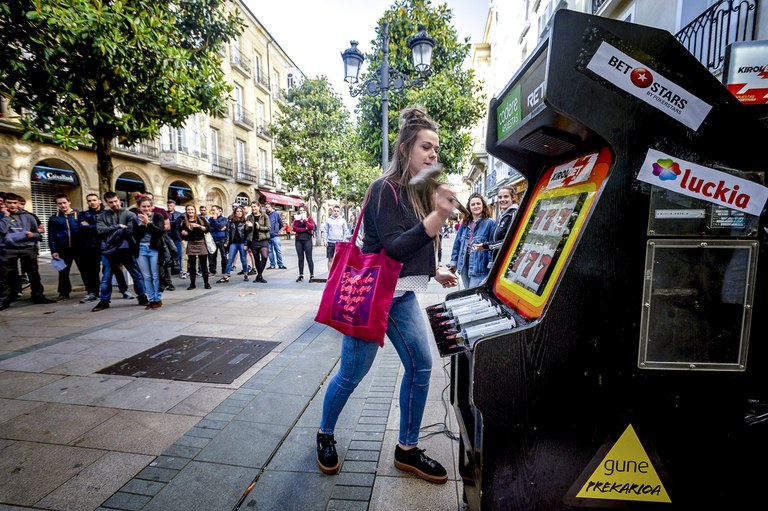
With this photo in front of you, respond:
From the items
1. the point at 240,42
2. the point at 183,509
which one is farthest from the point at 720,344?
the point at 240,42

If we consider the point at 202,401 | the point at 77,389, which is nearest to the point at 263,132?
the point at 77,389

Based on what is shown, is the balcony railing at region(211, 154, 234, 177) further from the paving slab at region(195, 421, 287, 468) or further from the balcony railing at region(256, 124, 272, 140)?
the paving slab at region(195, 421, 287, 468)

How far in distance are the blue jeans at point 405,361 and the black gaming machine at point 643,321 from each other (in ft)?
2.29

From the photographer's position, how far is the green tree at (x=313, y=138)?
902 inches

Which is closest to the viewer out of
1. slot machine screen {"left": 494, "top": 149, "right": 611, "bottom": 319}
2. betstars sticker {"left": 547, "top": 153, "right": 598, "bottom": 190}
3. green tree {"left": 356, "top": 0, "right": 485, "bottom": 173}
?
slot machine screen {"left": 494, "top": 149, "right": 611, "bottom": 319}

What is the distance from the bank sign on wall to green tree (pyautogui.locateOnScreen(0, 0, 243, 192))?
24.6ft

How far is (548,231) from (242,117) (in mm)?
27338

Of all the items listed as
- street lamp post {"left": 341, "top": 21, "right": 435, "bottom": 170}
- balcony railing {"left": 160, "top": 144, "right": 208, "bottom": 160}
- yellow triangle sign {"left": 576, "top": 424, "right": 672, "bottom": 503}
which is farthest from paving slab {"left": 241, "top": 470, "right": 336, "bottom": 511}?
balcony railing {"left": 160, "top": 144, "right": 208, "bottom": 160}

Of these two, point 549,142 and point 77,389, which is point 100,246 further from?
point 549,142

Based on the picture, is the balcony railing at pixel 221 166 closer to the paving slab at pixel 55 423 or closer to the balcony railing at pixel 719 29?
the paving slab at pixel 55 423

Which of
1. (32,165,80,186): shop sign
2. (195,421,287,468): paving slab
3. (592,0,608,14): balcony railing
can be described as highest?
(592,0,608,14): balcony railing

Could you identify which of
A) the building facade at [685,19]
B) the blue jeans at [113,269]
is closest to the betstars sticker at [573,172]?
the building facade at [685,19]

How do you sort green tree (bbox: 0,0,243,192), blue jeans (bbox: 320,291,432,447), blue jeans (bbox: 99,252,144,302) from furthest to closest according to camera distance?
blue jeans (bbox: 99,252,144,302), green tree (bbox: 0,0,243,192), blue jeans (bbox: 320,291,432,447)

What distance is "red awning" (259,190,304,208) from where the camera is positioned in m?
29.5
